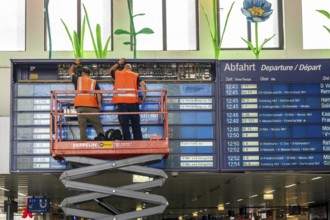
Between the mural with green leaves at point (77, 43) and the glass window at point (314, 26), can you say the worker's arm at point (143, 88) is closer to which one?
the mural with green leaves at point (77, 43)

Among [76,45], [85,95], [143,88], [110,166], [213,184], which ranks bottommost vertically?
[213,184]

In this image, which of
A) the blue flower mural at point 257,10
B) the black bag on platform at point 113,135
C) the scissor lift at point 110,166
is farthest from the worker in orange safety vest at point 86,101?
the blue flower mural at point 257,10

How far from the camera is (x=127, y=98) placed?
17109 mm

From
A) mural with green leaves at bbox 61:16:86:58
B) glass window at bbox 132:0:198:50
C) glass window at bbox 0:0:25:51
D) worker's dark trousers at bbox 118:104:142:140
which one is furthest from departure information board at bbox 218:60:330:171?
glass window at bbox 0:0:25:51

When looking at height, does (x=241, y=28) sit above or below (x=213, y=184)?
above

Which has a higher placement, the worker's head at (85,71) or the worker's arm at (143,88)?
the worker's head at (85,71)

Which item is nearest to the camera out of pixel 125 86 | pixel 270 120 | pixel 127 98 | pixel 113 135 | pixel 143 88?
pixel 113 135

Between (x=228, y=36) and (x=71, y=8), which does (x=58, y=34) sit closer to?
(x=71, y=8)

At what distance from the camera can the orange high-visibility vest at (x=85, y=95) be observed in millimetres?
17125

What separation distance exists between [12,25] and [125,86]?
766 cm

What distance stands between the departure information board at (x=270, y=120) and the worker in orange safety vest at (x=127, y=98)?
7.05 ft

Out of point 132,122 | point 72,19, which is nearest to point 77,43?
point 72,19

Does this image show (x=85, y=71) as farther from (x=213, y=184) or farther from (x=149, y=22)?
(x=213, y=184)

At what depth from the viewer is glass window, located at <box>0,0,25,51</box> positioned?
76.7 feet
